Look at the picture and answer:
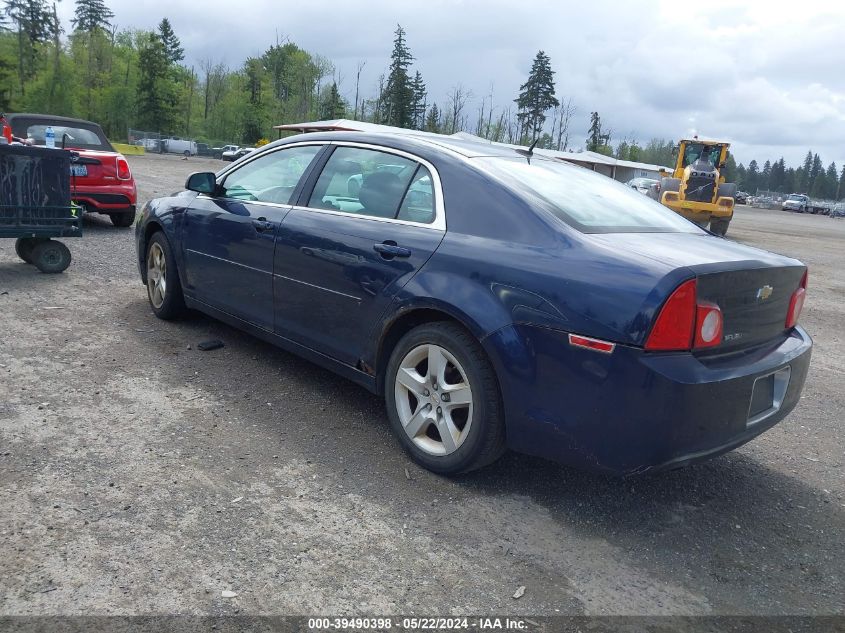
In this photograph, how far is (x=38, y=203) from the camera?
6914 mm

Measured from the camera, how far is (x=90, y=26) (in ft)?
316

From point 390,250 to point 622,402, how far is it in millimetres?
1428

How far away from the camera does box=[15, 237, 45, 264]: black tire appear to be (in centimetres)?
729

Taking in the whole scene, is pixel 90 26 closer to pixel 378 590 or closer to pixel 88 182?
pixel 88 182

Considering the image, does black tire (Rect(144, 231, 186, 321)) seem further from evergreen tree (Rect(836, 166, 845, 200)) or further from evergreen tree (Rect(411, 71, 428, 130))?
evergreen tree (Rect(836, 166, 845, 200))

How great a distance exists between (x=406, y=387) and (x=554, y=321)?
96 cm

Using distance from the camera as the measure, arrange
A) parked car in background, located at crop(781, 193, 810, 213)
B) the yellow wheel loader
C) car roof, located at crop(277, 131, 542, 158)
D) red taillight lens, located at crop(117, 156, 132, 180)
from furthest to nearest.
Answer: parked car in background, located at crop(781, 193, 810, 213), the yellow wheel loader, red taillight lens, located at crop(117, 156, 132, 180), car roof, located at crop(277, 131, 542, 158)

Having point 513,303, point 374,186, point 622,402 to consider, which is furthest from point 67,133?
point 622,402

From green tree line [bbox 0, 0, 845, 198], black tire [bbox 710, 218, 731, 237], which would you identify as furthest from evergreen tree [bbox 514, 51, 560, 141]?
black tire [bbox 710, 218, 731, 237]

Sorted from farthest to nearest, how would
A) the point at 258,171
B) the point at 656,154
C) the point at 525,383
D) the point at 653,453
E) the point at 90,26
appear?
the point at 656,154
the point at 90,26
the point at 258,171
the point at 525,383
the point at 653,453

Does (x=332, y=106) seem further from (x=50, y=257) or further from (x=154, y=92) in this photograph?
(x=50, y=257)

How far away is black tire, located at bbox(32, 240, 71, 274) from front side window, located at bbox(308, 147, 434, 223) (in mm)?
4328

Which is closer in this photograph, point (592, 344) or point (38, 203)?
point (592, 344)

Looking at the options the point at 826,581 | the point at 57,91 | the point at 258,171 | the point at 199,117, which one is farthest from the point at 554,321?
the point at 199,117
